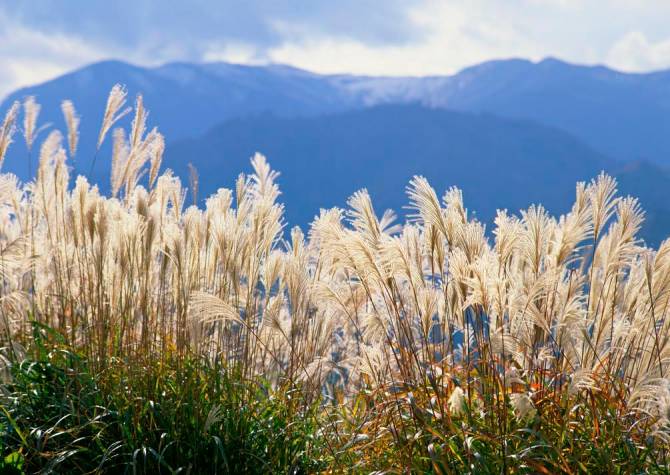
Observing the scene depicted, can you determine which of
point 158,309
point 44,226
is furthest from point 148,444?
point 44,226

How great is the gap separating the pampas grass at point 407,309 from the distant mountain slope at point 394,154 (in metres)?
162

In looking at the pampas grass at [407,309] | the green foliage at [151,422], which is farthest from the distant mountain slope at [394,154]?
the green foliage at [151,422]

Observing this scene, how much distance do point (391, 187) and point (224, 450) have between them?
16758 centimetres

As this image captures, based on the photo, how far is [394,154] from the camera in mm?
188625

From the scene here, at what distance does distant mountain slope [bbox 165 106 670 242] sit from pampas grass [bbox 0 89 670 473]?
532ft

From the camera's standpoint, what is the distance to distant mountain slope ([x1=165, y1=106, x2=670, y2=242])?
175m

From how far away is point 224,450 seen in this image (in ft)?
9.39

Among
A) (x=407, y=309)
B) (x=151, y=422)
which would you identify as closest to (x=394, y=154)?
(x=407, y=309)

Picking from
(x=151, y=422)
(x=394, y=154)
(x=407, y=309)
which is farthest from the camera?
(x=394, y=154)

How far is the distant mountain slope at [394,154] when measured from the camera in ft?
575

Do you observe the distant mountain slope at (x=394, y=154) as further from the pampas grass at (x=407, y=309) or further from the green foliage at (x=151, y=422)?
the green foliage at (x=151, y=422)

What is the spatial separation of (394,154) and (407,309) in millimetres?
187309

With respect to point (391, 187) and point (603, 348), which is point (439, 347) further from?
point (391, 187)

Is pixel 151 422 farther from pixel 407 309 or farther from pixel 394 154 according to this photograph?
pixel 394 154
